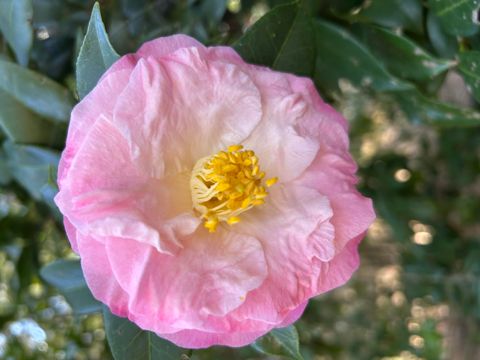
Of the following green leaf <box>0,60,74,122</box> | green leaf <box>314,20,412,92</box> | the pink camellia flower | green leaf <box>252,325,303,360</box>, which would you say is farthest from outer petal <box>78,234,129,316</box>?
green leaf <box>314,20,412,92</box>

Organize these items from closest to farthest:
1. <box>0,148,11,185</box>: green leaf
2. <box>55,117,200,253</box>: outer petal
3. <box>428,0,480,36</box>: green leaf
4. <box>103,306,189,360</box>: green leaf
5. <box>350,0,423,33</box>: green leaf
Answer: <box>55,117,200,253</box>: outer petal → <box>103,306,189,360</box>: green leaf → <box>428,0,480,36</box>: green leaf → <box>350,0,423,33</box>: green leaf → <box>0,148,11,185</box>: green leaf

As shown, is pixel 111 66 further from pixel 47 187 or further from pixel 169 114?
pixel 47 187

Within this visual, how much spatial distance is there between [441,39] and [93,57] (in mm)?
565

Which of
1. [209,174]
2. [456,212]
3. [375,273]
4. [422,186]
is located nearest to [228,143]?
[209,174]

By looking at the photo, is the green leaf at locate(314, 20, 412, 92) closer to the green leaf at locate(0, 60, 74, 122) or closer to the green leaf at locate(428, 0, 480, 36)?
the green leaf at locate(428, 0, 480, 36)

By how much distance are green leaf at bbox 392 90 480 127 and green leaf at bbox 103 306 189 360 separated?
56cm

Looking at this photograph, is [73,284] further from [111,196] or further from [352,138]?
[352,138]

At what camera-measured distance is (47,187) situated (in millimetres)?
847

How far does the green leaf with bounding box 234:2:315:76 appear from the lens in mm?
793

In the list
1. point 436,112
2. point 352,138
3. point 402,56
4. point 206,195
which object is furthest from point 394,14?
point 352,138

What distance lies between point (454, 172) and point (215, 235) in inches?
52.9

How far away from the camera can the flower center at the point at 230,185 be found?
2.32 ft

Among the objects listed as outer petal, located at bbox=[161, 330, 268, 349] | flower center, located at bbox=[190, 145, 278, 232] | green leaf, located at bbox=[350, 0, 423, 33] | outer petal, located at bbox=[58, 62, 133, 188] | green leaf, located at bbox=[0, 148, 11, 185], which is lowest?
green leaf, located at bbox=[0, 148, 11, 185]

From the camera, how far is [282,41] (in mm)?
810
